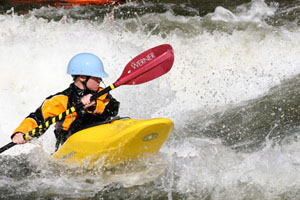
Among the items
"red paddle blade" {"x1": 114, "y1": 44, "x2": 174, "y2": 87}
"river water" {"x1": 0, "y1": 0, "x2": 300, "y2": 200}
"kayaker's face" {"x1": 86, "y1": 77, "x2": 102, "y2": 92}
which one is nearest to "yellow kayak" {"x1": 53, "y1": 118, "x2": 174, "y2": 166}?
"river water" {"x1": 0, "y1": 0, "x2": 300, "y2": 200}

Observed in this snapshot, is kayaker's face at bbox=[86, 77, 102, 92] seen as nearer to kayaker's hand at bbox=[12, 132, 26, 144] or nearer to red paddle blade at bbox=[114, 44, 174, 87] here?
red paddle blade at bbox=[114, 44, 174, 87]

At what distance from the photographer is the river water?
12.7 ft

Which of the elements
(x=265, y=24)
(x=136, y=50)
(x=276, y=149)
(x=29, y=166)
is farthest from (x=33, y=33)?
(x=276, y=149)

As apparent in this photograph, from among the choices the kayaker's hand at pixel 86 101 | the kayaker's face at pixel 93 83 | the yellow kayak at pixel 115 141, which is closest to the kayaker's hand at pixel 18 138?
the yellow kayak at pixel 115 141

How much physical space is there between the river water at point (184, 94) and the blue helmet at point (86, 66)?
0.82 meters

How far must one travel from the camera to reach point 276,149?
4.18 m

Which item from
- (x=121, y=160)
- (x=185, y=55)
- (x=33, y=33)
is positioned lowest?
(x=121, y=160)

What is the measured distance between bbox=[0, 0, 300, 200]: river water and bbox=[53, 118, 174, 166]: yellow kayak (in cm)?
13

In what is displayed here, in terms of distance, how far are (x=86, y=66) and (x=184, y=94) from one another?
238 centimetres

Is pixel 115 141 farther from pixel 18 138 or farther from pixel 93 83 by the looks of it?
pixel 18 138

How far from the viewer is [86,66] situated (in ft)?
12.8

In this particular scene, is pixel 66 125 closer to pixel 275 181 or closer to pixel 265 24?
pixel 275 181

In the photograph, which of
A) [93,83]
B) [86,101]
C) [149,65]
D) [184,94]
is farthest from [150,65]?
[184,94]

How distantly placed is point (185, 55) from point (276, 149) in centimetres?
264
